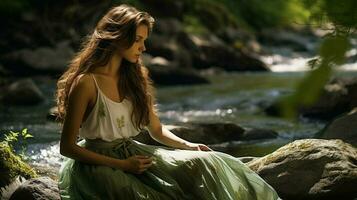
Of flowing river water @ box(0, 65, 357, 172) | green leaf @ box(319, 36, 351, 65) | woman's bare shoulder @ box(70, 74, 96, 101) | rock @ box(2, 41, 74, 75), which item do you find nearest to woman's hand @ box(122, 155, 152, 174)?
woman's bare shoulder @ box(70, 74, 96, 101)

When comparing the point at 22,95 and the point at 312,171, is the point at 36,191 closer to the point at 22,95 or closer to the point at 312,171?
the point at 312,171

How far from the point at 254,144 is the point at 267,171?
2.88m

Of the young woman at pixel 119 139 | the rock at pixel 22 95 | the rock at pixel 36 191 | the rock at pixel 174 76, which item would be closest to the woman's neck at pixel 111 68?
the young woman at pixel 119 139

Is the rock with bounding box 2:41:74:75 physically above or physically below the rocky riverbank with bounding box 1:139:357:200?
below

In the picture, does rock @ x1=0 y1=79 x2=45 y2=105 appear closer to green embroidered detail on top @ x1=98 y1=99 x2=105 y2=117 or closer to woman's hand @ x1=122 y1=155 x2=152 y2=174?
green embroidered detail on top @ x1=98 y1=99 x2=105 y2=117

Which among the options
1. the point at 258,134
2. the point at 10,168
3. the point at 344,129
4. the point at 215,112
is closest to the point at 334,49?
the point at 10,168

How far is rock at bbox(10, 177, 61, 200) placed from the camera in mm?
4109

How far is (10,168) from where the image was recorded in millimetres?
4586

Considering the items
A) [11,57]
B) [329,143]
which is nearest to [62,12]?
[11,57]

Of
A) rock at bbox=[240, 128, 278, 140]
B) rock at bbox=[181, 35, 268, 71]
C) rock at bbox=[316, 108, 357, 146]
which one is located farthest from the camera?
rock at bbox=[181, 35, 268, 71]

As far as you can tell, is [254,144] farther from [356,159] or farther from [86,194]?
[86,194]

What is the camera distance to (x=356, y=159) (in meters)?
4.97

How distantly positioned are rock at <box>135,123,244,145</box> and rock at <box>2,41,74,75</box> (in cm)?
834

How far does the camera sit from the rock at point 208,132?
7371 millimetres
